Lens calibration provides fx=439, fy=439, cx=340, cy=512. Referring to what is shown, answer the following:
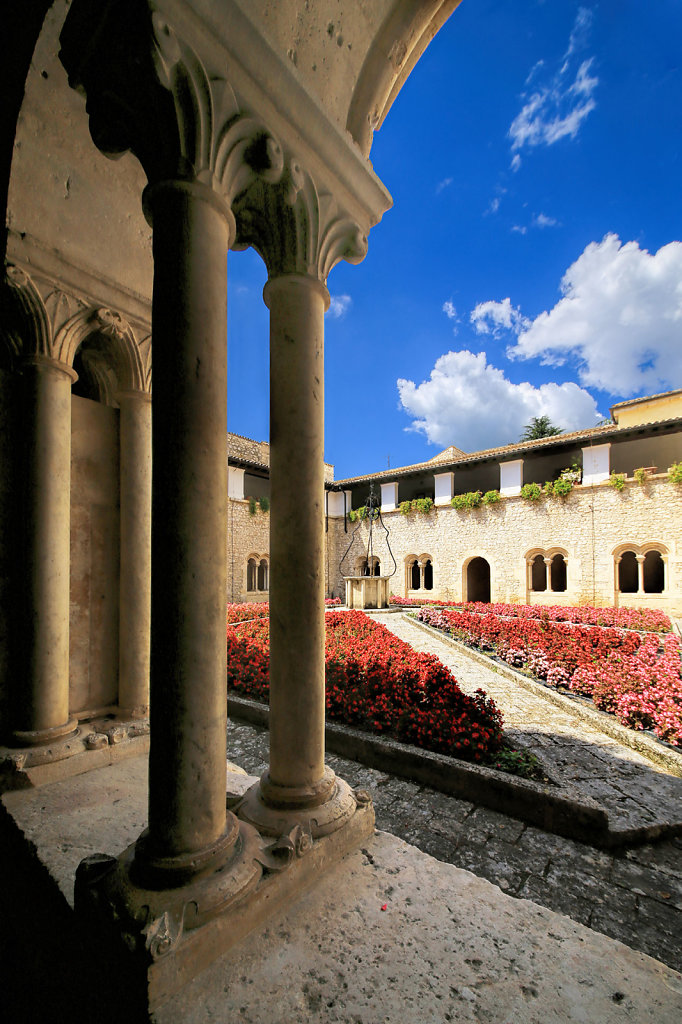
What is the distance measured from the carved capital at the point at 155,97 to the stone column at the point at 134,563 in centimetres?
183

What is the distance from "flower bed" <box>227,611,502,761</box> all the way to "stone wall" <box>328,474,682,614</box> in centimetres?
1113

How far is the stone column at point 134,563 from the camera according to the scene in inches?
124

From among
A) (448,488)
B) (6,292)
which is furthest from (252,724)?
(448,488)

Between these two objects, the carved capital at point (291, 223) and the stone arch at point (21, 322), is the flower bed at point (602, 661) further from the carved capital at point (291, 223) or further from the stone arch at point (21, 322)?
the stone arch at point (21, 322)

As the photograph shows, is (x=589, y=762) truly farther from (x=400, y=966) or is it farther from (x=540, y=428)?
(x=540, y=428)

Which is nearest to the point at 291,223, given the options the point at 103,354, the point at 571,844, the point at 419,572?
the point at 103,354

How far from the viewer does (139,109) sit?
4.99 ft

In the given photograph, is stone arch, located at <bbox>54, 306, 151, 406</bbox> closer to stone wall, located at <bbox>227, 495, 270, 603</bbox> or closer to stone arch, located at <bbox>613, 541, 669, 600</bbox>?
stone wall, located at <bbox>227, 495, 270, 603</bbox>

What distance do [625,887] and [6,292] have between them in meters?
4.89

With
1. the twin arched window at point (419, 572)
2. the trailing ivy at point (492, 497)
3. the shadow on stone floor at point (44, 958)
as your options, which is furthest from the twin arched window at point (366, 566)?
the shadow on stone floor at point (44, 958)

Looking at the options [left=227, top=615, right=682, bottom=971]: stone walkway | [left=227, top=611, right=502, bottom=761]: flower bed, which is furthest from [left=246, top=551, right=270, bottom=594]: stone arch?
[left=227, top=615, right=682, bottom=971]: stone walkway

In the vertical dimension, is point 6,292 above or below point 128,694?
above

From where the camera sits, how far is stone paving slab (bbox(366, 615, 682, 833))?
3.01 metres

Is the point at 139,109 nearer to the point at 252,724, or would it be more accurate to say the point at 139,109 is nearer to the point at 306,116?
the point at 306,116
